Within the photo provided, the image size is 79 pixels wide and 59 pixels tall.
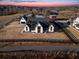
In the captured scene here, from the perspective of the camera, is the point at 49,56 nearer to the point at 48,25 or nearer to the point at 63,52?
the point at 63,52

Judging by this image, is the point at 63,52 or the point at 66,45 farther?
the point at 66,45

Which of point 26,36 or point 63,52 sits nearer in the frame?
point 63,52

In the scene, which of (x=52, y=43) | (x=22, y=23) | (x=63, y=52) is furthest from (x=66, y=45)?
(x=22, y=23)

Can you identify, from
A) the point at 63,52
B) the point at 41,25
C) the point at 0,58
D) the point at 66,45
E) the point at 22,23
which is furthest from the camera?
the point at 22,23


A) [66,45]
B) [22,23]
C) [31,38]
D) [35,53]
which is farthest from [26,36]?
[22,23]

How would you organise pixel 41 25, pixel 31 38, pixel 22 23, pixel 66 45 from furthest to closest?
pixel 22 23 < pixel 41 25 < pixel 31 38 < pixel 66 45

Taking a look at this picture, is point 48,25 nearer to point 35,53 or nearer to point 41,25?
point 41,25

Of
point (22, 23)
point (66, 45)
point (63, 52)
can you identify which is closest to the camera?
point (63, 52)

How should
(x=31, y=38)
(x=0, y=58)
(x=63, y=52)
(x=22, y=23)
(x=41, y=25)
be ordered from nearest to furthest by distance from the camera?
(x=0, y=58) < (x=63, y=52) < (x=31, y=38) < (x=41, y=25) < (x=22, y=23)
